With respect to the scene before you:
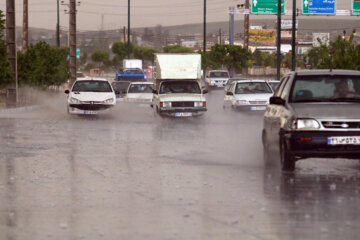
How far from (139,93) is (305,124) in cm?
2541

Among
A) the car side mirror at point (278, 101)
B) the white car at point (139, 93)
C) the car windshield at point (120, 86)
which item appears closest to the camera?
the car side mirror at point (278, 101)

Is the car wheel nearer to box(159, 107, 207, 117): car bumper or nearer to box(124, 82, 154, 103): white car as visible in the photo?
box(159, 107, 207, 117): car bumper

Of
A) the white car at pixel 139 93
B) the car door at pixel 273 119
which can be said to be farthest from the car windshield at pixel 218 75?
the car door at pixel 273 119

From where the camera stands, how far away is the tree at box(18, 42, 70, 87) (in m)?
46.1

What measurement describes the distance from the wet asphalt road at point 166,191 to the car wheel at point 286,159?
0.24 metres

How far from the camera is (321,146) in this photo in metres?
13.1

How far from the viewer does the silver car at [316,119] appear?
42.9 feet

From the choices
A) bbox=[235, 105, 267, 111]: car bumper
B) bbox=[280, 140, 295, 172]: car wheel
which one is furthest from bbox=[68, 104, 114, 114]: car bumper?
bbox=[280, 140, 295, 172]: car wheel

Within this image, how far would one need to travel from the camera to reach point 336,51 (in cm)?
4569

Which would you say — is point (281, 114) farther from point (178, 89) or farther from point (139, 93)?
point (139, 93)

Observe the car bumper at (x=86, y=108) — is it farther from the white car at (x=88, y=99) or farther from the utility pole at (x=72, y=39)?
the utility pole at (x=72, y=39)

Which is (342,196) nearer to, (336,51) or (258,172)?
(258,172)

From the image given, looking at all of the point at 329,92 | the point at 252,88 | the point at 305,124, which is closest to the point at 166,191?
the point at 305,124

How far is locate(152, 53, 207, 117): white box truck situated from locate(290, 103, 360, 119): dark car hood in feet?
55.2
